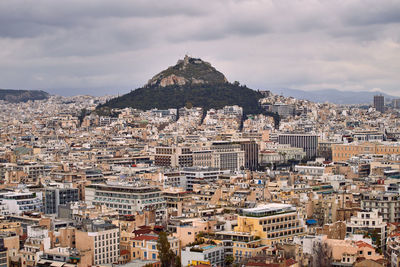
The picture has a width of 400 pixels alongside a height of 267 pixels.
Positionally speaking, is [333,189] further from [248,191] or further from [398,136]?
[398,136]

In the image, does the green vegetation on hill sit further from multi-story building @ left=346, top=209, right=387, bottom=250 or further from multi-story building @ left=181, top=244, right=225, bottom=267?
multi-story building @ left=181, top=244, right=225, bottom=267

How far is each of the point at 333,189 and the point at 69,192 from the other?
66.6ft

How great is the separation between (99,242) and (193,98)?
5147 inches

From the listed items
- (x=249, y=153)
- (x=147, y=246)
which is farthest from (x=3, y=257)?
(x=249, y=153)

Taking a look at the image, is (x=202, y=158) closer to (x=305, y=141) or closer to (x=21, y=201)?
(x=305, y=141)

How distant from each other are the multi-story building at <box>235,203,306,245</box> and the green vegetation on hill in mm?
120146

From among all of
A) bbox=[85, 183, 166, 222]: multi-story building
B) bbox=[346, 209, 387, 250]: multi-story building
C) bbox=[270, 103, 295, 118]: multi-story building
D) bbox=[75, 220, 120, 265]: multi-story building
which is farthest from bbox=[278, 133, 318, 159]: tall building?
bbox=[75, 220, 120, 265]: multi-story building

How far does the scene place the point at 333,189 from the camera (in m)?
63.1

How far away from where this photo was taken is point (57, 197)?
6319 centimetres

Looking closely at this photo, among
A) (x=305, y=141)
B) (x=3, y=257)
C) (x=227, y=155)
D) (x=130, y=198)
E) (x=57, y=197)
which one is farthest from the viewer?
(x=305, y=141)

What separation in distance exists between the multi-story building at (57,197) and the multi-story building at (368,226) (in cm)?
2452

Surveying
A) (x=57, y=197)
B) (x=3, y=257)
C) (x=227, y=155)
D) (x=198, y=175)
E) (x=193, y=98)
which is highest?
(x=193, y=98)

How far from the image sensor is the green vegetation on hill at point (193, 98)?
170 m

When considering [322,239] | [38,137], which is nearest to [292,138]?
[38,137]
